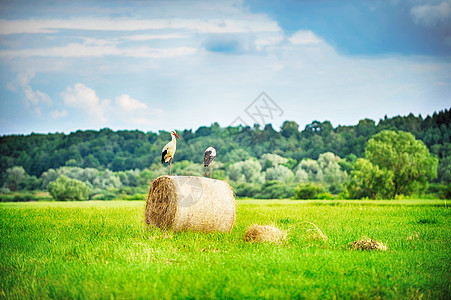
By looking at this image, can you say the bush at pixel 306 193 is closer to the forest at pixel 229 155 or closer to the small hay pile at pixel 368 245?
the forest at pixel 229 155

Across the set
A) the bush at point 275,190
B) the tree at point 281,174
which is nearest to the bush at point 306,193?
the bush at point 275,190

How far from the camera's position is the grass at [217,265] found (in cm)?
689

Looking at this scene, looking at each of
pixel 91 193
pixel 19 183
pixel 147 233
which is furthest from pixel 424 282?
pixel 19 183

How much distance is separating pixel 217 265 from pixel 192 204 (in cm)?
364

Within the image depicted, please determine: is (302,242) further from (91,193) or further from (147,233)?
(91,193)

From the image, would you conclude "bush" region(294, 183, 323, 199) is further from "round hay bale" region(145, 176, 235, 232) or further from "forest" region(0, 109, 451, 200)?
"round hay bale" region(145, 176, 235, 232)

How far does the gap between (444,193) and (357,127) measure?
32.7 m

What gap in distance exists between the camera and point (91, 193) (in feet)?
184

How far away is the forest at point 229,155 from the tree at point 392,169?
9154mm

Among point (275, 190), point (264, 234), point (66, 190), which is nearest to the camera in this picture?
point (264, 234)

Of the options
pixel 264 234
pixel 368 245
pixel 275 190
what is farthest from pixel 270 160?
pixel 368 245

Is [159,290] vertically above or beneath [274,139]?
beneath

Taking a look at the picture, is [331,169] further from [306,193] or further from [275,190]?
[306,193]

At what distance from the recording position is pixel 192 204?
1167 centimetres
